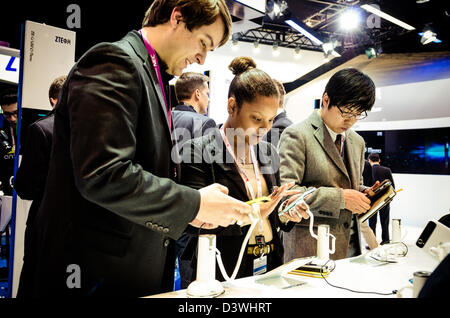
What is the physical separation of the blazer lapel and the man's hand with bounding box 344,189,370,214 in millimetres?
1162

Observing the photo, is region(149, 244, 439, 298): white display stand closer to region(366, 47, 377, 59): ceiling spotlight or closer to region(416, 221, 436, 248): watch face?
region(416, 221, 436, 248): watch face

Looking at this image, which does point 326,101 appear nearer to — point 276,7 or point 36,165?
point 36,165

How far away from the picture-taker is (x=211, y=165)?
1565 mm

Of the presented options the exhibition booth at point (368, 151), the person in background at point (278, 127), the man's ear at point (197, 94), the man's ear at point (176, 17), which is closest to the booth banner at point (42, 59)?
the exhibition booth at point (368, 151)

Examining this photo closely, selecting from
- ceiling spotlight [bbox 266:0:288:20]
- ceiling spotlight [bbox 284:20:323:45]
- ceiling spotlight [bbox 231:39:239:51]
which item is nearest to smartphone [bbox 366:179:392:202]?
ceiling spotlight [bbox 266:0:288:20]

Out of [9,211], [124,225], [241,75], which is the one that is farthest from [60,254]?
[9,211]

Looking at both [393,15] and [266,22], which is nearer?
[393,15]

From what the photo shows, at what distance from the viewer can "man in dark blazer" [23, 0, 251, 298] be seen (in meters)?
0.90

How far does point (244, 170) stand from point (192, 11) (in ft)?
2.61

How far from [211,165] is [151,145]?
56 centimetres

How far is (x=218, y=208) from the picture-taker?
102 centimetres

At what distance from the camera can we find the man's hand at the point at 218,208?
1.01 m

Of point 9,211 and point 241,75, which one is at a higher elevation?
point 241,75

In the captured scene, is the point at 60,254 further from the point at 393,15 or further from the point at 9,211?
the point at 393,15
